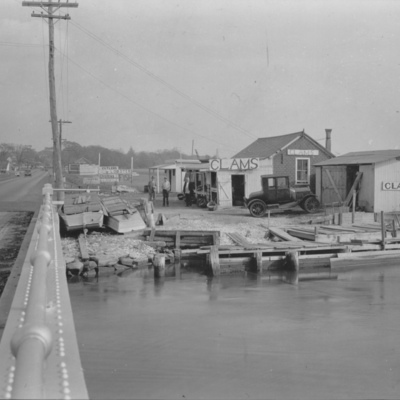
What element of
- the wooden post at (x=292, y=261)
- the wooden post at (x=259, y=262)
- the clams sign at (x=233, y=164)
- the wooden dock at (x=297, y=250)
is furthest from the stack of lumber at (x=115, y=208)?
the clams sign at (x=233, y=164)

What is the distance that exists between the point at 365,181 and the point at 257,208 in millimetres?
5694

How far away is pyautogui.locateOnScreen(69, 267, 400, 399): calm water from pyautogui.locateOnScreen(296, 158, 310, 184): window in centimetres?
1638

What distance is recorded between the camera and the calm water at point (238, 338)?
7.89 metres

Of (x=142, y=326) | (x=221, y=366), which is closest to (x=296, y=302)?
(x=142, y=326)

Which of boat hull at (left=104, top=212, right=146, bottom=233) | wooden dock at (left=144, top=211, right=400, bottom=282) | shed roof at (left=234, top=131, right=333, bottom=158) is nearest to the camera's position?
wooden dock at (left=144, top=211, right=400, bottom=282)

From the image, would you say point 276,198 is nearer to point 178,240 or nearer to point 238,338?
point 178,240

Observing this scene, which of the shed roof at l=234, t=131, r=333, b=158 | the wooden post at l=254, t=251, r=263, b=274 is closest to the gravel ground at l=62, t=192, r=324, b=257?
the wooden post at l=254, t=251, r=263, b=274

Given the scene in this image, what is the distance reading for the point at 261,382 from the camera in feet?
26.4

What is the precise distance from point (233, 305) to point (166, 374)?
16.8 feet

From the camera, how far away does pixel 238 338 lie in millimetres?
10328

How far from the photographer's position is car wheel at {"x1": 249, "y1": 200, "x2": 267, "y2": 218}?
25297mm

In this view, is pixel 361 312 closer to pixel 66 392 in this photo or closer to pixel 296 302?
pixel 296 302

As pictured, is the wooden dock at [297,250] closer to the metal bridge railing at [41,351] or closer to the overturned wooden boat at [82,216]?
the overturned wooden boat at [82,216]

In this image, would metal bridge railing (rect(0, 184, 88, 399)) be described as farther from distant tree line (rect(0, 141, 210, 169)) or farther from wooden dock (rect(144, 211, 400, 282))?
distant tree line (rect(0, 141, 210, 169))
